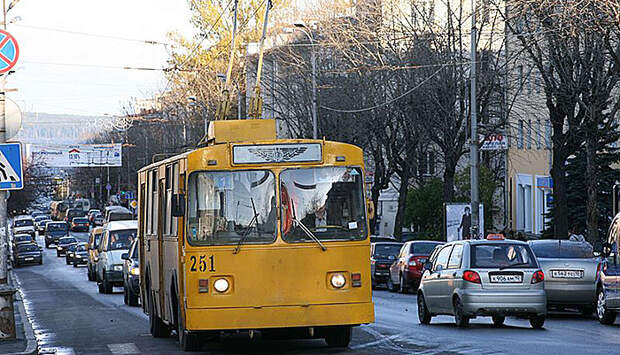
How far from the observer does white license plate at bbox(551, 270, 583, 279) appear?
22750 mm

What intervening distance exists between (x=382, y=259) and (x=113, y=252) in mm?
8756

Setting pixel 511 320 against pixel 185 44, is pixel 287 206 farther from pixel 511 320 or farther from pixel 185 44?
pixel 185 44

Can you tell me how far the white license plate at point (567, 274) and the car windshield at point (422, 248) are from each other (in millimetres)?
12827

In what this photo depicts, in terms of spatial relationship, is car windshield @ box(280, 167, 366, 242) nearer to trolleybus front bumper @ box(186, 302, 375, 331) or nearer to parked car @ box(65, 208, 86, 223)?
trolleybus front bumper @ box(186, 302, 375, 331)

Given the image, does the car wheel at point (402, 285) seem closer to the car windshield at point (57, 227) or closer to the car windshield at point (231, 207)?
the car windshield at point (231, 207)

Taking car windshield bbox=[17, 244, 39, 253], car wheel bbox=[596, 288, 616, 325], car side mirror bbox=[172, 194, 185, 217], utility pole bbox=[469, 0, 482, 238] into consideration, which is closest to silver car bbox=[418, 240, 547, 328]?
car wheel bbox=[596, 288, 616, 325]

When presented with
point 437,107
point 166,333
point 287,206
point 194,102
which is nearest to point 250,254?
point 287,206

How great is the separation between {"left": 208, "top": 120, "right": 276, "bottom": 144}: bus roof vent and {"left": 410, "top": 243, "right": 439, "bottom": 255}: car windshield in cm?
1886

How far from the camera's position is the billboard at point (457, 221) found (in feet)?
125

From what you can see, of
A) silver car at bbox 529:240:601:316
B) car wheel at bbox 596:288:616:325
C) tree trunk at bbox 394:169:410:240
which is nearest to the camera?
car wheel at bbox 596:288:616:325

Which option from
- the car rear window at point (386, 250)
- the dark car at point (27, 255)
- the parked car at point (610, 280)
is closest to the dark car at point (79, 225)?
the dark car at point (27, 255)

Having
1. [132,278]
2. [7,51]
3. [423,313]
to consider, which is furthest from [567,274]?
[132,278]

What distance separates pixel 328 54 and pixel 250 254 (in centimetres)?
3816

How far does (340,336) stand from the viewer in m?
15.9
